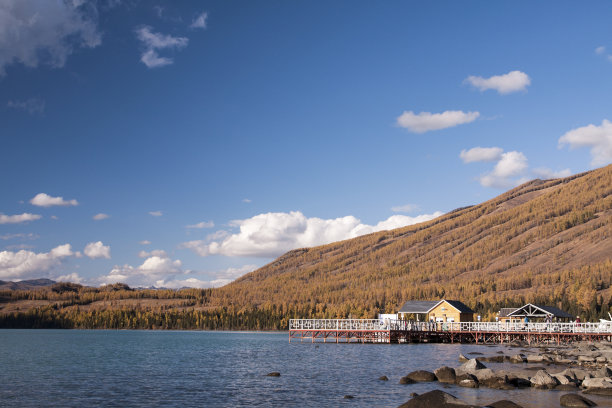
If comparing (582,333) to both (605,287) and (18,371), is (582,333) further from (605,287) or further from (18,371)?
(605,287)

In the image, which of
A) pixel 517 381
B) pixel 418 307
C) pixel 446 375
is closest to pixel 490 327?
pixel 418 307

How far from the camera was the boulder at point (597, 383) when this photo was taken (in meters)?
38.3

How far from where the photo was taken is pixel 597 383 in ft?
127

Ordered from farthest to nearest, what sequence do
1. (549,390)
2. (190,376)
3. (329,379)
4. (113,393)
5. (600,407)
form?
(190,376)
(329,379)
(113,393)
(549,390)
(600,407)

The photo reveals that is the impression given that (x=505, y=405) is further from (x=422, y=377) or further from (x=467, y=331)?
(x=467, y=331)

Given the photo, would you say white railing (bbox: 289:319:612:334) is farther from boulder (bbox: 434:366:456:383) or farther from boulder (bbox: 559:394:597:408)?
boulder (bbox: 559:394:597:408)


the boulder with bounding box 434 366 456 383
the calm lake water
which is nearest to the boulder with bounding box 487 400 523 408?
the calm lake water

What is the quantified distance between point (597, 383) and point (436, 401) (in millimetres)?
13947

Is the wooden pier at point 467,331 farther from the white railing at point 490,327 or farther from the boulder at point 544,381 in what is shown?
the boulder at point 544,381

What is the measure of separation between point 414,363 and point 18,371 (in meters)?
43.9

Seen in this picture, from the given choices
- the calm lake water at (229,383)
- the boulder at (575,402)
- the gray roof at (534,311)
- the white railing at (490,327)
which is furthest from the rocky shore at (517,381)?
the gray roof at (534,311)

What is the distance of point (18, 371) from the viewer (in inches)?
2431

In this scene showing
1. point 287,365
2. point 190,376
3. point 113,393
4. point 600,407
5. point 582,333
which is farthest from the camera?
point 582,333

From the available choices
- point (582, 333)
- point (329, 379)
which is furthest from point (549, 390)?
point (582, 333)
